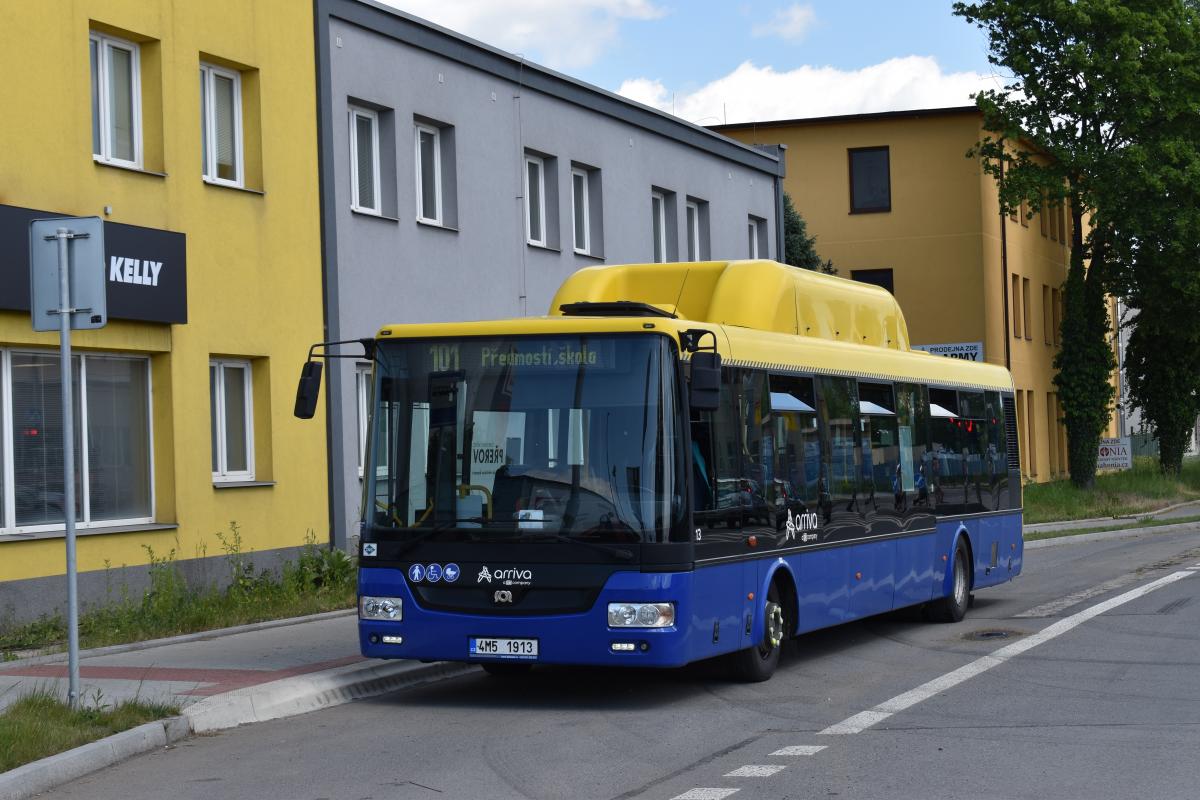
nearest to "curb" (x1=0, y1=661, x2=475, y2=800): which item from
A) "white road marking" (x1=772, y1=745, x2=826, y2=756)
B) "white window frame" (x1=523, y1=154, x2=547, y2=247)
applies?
"white road marking" (x1=772, y1=745, x2=826, y2=756)

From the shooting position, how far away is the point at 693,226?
105 feet

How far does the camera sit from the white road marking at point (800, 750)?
30.7ft

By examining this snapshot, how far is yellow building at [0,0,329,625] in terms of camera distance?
15.8 meters

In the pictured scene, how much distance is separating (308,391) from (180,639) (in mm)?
4446

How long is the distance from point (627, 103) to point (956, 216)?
23123 millimetres

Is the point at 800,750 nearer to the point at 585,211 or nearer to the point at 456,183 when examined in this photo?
the point at 456,183

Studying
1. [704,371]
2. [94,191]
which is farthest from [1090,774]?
[94,191]

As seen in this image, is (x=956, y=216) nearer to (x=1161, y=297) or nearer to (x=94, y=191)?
(x=1161, y=297)

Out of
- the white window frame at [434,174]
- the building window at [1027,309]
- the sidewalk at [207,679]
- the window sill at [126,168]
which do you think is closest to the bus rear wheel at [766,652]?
the sidewalk at [207,679]

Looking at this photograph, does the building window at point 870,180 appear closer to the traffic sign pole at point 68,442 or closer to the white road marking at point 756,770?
the traffic sign pole at point 68,442

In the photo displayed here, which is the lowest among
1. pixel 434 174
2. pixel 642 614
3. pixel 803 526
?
pixel 642 614

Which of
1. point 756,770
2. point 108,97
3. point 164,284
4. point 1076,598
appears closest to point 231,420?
point 164,284

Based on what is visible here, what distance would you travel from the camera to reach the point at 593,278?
14.5m

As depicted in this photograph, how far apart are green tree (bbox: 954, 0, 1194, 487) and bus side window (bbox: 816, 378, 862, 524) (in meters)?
32.1
